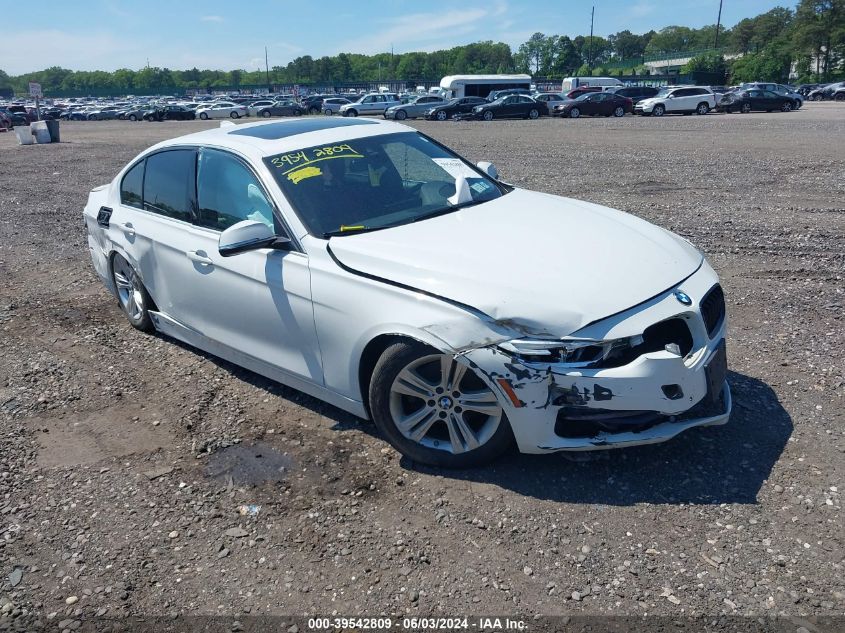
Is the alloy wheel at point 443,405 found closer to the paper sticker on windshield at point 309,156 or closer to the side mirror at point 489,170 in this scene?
the paper sticker on windshield at point 309,156

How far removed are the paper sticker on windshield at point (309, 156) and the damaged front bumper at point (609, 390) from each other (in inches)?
72.8

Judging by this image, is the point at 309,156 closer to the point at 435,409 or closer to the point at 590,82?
the point at 435,409

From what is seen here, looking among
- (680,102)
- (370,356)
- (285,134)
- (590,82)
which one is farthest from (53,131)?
(590,82)

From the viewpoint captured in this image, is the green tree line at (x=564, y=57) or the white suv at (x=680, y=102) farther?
the green tree line at (x=564, y=57)

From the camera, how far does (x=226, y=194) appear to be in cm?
458

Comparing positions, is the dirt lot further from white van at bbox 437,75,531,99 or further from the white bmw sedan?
white van at bbox 437,75,531,99

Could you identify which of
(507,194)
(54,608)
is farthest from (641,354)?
(54,608)

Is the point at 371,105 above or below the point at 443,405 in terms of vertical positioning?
above

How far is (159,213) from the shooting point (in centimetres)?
512

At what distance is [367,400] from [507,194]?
1.96 metres

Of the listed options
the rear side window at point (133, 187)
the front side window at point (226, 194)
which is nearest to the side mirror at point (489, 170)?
the front side window at point (226, 194)

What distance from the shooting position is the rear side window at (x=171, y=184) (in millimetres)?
4855

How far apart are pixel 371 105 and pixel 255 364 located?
4561cm

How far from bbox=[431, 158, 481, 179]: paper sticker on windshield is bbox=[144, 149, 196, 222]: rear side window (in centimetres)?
174
